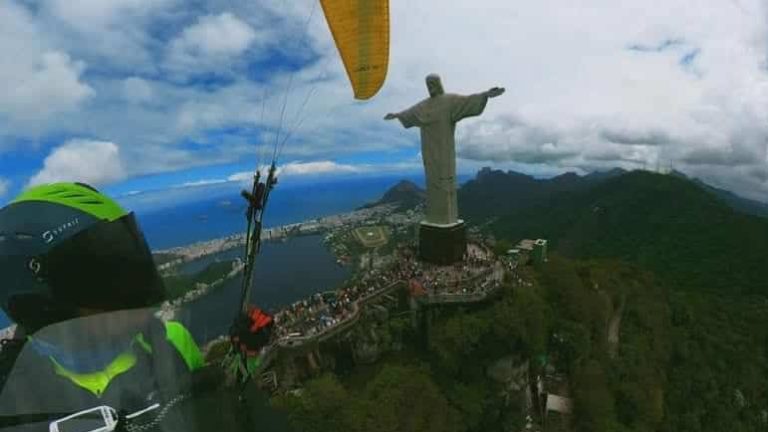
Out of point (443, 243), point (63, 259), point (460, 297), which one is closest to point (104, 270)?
point (63, 259)

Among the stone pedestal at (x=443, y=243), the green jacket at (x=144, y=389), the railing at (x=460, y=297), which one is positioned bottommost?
the railing at (x=460, y=297)

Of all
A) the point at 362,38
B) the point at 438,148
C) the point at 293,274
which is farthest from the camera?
the point at 293,274

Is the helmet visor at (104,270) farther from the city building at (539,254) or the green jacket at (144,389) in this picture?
the city building at (539,254)

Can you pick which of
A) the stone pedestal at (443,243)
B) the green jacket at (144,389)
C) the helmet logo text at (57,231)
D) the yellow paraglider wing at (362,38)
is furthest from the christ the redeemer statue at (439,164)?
the helmet logo text at (57,231)

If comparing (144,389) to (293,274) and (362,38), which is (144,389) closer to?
(362,38)

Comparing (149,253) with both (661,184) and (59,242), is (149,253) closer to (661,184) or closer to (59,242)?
(59,242)

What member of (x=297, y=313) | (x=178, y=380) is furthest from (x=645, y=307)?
(x=178, y=380)

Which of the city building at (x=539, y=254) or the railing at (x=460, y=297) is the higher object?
the city building at (x=539, y=254)
